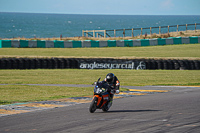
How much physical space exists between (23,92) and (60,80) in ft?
16.2

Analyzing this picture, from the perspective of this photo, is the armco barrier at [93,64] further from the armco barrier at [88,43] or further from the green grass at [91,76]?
the armco barrier at [88,43]

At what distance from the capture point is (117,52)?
108 ft

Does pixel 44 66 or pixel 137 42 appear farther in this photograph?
A: pixel 137 42

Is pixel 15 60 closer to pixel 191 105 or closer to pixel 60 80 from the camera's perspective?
pixel 60 80

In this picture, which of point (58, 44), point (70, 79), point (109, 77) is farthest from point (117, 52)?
point (109, 77)

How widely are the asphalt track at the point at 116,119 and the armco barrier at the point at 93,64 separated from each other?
12.9 metres

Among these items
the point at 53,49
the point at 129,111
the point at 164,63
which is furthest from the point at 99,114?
the point at 53,49

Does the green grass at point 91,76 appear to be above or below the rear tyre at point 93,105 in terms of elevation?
above

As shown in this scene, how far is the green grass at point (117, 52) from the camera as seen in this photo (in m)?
30.7

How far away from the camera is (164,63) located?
25.0 meters

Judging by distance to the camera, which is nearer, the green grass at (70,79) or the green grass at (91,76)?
the green grass at (70,79)

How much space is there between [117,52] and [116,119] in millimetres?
23850

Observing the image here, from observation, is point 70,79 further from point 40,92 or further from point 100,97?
point 100,97

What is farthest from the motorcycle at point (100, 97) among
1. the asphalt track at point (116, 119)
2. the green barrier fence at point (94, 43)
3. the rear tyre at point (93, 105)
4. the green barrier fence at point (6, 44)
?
the green barrier fence at point (94, 43)
